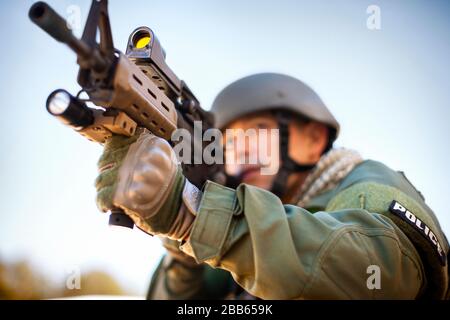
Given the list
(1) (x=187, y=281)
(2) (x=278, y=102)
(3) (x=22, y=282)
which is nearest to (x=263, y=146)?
(2) (x=278, y=102)

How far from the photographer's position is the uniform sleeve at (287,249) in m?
1.49

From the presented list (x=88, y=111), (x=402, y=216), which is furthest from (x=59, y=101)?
(x=402, y=216)

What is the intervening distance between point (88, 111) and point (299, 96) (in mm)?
2269

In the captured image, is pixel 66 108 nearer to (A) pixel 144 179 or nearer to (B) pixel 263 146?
(A) pixel 144 179

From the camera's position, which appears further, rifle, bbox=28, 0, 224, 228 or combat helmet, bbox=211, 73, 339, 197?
combat helmet, bbox=211, 73, 339, 197

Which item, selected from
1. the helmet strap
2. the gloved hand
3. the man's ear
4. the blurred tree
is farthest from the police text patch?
the blurred tree

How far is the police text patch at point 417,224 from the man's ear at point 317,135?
1582mm

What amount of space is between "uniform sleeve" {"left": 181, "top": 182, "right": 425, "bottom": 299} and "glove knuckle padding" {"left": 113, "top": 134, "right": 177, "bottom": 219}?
0.16m

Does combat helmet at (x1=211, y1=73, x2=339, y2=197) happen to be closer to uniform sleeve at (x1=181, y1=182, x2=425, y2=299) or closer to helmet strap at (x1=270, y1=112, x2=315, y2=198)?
helmet strap at (x1=270, y1=112, x2=315, y2=198)

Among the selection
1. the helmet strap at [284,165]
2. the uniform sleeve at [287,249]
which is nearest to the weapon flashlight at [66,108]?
the uniform sleeve at [287,249]

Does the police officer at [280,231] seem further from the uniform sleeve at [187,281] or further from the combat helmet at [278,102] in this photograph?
the uniform sleeve at [187,281]

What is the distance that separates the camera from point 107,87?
58.9 inches

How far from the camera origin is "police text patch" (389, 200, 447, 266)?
1.88 m
